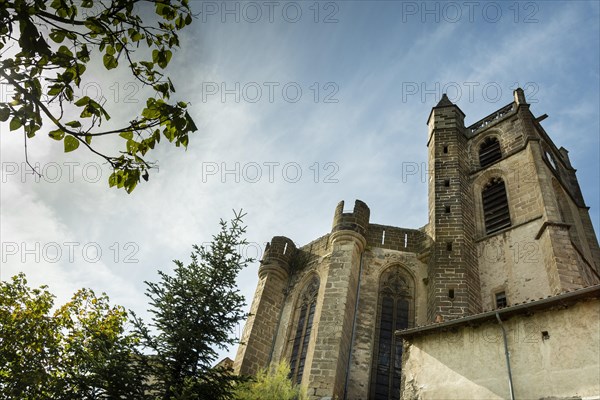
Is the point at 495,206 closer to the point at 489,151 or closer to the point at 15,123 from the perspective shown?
the point at 489,151

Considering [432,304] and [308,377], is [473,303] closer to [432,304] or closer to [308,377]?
[432,304]

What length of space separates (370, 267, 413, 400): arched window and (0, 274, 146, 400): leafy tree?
657cm

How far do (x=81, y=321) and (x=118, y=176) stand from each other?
1386 centimetres

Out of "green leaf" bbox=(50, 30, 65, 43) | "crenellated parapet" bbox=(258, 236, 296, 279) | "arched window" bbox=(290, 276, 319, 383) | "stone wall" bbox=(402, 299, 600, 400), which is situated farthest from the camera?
"crenellated parapet" bbox=(258, 236, 296, 279)

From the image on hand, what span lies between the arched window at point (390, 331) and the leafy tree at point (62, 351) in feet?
21.5

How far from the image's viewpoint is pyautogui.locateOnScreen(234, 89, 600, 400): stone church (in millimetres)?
6922

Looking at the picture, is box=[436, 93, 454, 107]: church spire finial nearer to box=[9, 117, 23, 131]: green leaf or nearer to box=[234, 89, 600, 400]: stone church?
box=[234, 89, 600, 400]: stone church

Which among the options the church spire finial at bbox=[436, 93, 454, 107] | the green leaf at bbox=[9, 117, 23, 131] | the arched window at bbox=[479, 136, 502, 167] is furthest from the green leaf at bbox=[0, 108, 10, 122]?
the church spire finial at bbox=[436, 93, 454, 107]

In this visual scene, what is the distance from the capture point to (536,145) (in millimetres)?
16641

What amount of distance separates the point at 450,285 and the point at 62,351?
12369 mm

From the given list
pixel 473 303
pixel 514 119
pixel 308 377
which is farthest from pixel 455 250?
pixel 514 119

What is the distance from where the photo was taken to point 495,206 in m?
16.3

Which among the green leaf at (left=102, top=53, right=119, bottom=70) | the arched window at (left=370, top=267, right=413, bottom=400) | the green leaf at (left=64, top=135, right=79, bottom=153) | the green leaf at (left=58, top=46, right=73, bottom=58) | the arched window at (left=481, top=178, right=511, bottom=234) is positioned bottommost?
the green leaf at (left=64, top=135, right=79, bottom=153)

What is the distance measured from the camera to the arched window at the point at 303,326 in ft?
45.9
